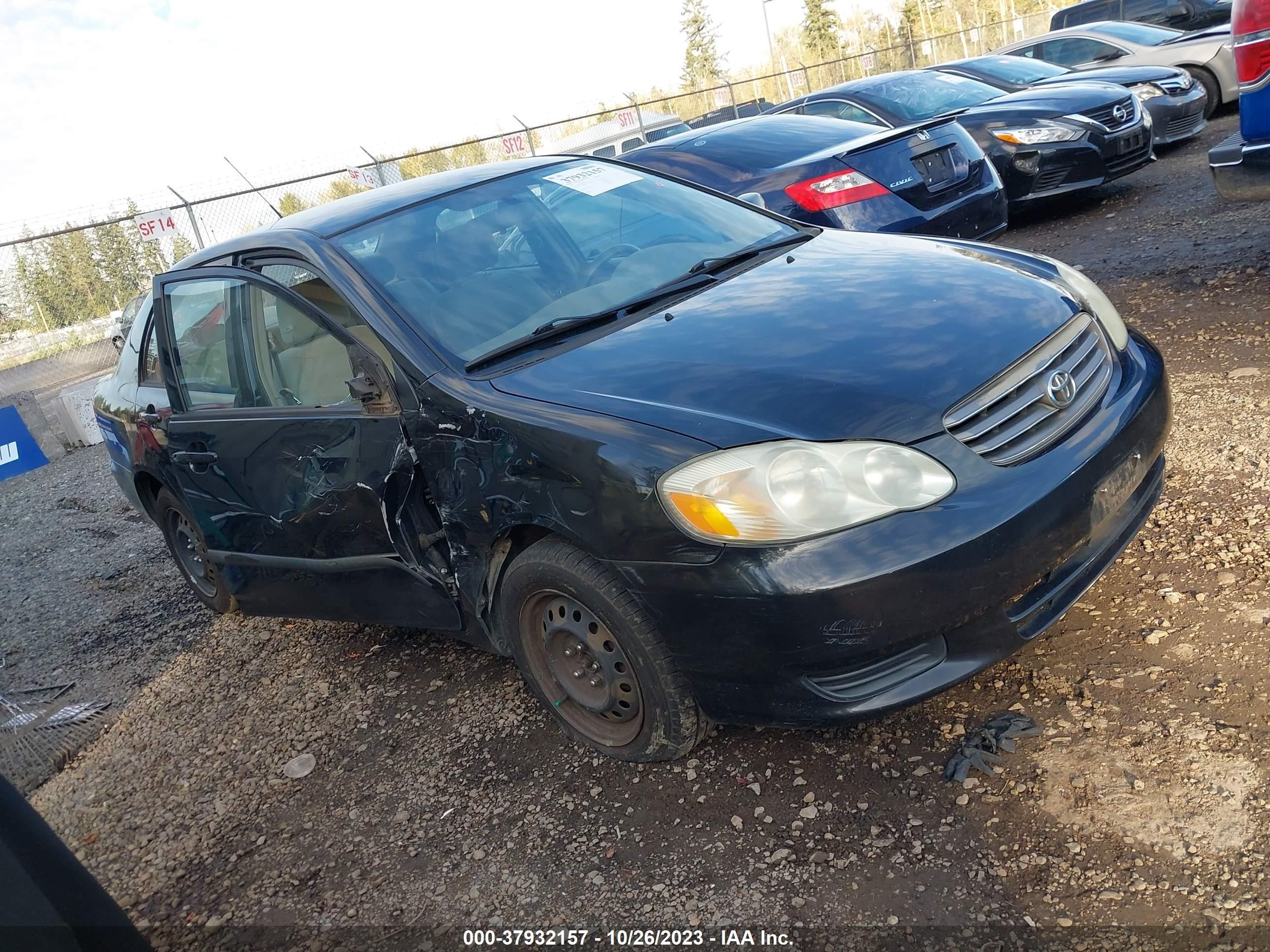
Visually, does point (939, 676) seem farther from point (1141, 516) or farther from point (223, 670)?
point (223, 670)

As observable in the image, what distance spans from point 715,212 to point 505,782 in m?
2.22

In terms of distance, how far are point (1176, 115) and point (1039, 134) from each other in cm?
277

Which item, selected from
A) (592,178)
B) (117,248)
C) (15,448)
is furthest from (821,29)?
(592,178)

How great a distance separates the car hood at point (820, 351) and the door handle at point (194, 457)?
61.0 inches

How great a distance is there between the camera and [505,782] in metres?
3.03

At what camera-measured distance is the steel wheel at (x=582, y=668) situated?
2736mm

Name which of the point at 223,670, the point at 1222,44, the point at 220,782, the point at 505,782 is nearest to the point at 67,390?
the point at 223,670

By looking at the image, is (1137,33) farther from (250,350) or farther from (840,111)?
(250,350)

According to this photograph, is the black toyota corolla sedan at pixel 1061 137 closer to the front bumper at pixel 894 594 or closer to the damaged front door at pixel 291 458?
the damaged front door at pixel 291 458

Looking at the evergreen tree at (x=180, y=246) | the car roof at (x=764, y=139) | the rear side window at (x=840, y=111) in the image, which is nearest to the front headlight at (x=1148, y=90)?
the rear side window at (x=840, y=111)

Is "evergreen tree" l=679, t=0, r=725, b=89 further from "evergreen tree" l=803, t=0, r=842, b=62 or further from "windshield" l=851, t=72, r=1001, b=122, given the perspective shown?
"windshield" l=851, t=72, r=1001, b=122

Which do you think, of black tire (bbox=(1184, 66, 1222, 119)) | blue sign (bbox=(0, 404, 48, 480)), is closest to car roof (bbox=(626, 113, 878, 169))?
black tire (bbox=(1184, 66, 1222, 119))

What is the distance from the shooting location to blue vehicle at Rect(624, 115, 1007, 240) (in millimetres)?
6094

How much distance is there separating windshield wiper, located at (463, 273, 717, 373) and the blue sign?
9048 mm
